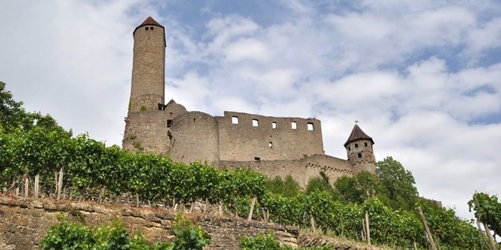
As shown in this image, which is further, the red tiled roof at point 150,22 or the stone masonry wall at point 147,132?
the red tiled roof at point 150,22

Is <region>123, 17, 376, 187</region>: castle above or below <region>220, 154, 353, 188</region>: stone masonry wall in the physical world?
above

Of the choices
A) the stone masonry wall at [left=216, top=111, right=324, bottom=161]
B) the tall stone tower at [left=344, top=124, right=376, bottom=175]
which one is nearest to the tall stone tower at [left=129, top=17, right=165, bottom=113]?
the stone masonry wall at [left=216, top=111, right=324, bottom=161]

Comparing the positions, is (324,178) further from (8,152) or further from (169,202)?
(8,152)

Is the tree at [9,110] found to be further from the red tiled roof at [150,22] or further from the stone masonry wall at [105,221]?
the red tiled roof at [150,22]

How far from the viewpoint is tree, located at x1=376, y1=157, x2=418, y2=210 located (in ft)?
140

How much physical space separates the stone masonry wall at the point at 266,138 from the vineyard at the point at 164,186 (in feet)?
64.7

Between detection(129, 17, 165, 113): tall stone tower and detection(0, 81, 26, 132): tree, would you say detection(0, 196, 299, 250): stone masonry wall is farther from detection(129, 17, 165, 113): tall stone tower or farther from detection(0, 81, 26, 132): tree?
detection(129, 17, 165, 113): tall stone tower

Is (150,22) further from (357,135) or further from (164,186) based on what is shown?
(164,186)

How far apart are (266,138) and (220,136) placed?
4.82 m

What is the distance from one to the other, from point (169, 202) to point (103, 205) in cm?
658

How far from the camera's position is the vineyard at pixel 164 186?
68.2 feet

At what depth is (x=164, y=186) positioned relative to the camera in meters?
23.5

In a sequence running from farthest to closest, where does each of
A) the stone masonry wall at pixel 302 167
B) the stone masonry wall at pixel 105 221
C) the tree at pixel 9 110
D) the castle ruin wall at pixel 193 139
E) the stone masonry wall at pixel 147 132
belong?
the stone masonry wall at pixel 147 132 < the stone masonry wall at pixel 302 167 < the castle ruin wall at pixel 193 139 < the tree at pixel 9 110 < the stone masonry wall at pixel 105 221

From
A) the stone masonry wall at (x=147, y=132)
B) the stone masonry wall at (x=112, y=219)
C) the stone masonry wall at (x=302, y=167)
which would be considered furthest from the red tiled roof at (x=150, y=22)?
the stone masonry wall at (x=112, y=219)
